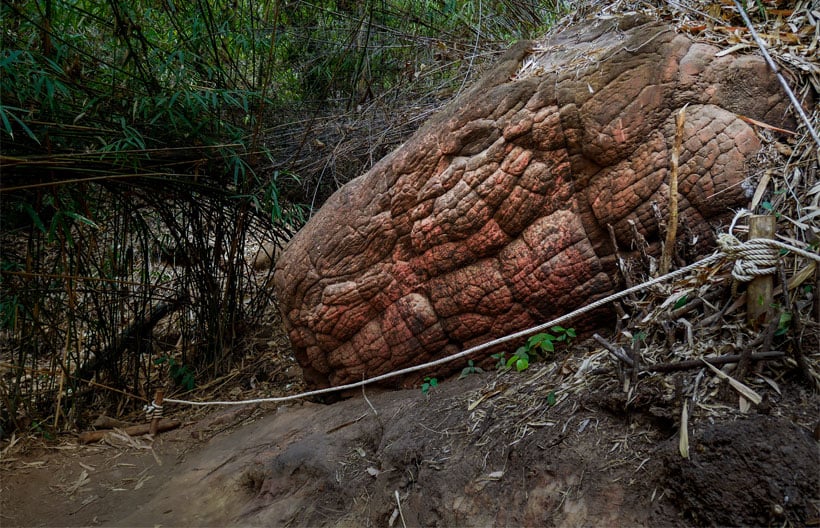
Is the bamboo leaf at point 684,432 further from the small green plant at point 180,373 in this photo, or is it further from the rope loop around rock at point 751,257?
the small green plant at point 180,373

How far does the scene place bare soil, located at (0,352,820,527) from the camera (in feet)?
4.69

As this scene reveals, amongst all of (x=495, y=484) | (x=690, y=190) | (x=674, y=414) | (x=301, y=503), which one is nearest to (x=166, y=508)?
(x=301, y=503)

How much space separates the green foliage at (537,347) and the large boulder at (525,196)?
0.38 feet

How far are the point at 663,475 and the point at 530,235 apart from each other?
3.88ft

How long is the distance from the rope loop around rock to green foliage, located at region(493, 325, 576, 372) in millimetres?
715

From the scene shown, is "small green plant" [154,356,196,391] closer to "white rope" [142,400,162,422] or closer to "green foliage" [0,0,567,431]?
"green foliage" [0,0,567,431]

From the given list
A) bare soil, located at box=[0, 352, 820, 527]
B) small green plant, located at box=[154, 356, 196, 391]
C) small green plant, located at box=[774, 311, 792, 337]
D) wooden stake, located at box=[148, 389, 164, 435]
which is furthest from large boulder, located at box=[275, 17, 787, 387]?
small green plant, located at box=[154, 356, 196, 391]

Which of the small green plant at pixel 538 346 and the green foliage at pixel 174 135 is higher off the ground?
the green foliage at pixel 174 135

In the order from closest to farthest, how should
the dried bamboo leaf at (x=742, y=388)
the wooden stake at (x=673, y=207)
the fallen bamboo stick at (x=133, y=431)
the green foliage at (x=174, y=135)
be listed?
the dried bamboo leaf at (x=742, y=388)
the wooden stake at (x=673, y=207)
the green foliage at (x=174, y=135)
the fallen bamboo stick at (x=133, y=431)

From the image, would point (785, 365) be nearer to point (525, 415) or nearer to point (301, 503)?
point (525, 415)

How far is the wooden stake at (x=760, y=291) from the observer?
5.65 feet

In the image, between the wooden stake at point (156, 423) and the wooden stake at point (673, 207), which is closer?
the wooden stake at point (673, 207)

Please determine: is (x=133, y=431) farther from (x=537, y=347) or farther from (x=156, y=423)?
(x=537, y=347)

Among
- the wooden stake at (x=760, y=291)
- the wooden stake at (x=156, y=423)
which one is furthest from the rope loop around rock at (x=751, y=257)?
the wooden stake at (x=156, y=423)
